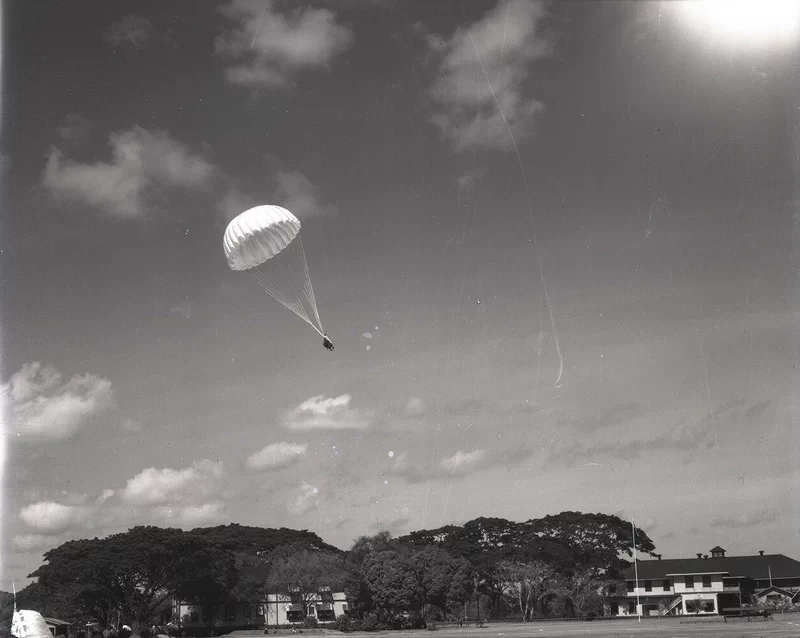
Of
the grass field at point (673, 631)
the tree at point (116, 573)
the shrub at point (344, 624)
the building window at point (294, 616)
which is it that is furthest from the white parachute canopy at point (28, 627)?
the building window at point (294, 616)

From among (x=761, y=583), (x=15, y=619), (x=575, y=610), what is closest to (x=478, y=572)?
(x=575, y=610)

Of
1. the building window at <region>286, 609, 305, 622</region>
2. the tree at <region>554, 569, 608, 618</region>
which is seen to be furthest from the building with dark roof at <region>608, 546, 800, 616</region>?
the building window at <region>286, 609, 305, 622</region>

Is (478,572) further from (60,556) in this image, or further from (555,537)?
(60,556)

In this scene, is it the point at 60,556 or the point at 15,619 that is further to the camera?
the point at 60,556

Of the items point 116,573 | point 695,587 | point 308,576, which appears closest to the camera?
point 116,573

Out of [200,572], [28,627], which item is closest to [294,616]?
[200,572]

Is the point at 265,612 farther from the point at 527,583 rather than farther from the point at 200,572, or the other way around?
the point at 527,583
